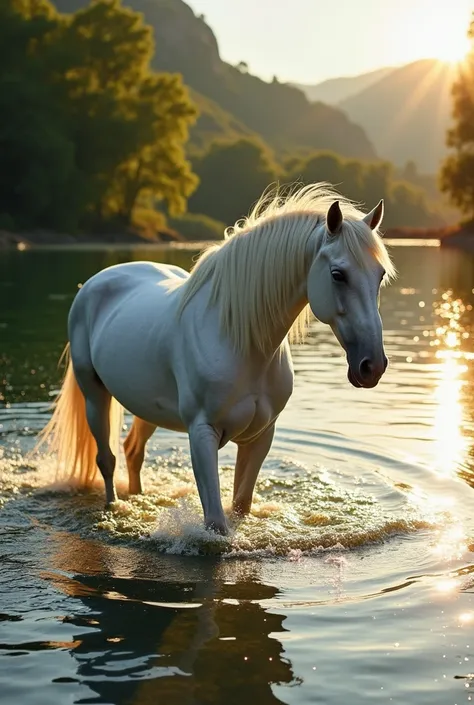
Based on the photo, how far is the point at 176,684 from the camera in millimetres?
3600

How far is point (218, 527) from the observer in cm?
521

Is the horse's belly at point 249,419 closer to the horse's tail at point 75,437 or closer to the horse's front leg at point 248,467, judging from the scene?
the horse's front leg at point 248,467

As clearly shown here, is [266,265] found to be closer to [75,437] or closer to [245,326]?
[245,326]

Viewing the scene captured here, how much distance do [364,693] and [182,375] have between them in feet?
7.41

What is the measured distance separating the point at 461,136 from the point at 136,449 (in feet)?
174

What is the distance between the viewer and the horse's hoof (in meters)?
5.20

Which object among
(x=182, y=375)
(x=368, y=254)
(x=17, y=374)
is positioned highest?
(x=368, y=254)

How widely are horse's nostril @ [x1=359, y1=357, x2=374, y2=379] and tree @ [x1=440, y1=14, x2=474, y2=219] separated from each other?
52693 mm

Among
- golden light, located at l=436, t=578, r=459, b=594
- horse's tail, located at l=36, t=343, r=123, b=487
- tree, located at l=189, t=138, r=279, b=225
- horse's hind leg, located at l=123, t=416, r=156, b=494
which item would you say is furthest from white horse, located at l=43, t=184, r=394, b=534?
tree, located at l=189, t=138, r=279, b=225

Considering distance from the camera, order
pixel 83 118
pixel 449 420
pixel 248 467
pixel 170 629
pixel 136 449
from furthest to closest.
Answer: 1. pixel 83 118
2. pixel 449 420
3. pixel 136 449
4. pixel 248 467
5. pixel 170 629

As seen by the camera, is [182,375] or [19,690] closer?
[19,690]

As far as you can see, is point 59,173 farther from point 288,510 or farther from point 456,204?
point 288,510

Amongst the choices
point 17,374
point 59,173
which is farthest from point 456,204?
point 17,374

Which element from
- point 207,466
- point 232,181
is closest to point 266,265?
point 207,466
